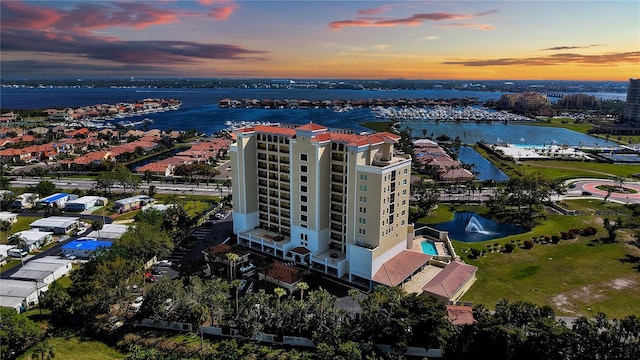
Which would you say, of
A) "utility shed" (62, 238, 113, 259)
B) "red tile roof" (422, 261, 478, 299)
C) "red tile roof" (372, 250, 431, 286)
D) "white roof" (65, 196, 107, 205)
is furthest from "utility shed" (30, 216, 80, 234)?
"red tile roof" (422, 261, 478, 299)

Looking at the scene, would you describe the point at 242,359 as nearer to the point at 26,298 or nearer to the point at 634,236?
the point at 26,298

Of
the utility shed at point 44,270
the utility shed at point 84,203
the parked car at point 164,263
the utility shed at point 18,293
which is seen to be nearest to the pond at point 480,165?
the parked car at point 164,263

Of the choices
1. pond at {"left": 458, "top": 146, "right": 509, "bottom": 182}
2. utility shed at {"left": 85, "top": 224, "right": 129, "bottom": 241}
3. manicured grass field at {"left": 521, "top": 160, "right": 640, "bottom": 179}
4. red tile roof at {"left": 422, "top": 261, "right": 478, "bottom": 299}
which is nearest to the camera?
Answer: red tile roof at {"left": 422, "top": 261, "right": 478, "bottom": 299}

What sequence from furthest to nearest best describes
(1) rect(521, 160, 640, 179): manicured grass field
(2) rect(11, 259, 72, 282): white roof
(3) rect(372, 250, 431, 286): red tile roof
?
(1) rect(521, 160, 640, 179): manicured grass field, (2) rect(11, 259, 72, 282): white roof, (3) rect(372, 250, 431, 286): red tile roof

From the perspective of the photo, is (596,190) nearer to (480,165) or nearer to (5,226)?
(480,165)

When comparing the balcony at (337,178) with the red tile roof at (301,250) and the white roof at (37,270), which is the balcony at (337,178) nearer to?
the red tile roof at (301,250)

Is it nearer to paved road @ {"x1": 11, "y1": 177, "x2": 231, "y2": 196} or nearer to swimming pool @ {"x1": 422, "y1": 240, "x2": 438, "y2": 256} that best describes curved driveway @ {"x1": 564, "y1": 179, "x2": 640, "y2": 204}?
swimming pool @ {"x1": 422, "y1": 240, "x2": 438, "y2": 256}

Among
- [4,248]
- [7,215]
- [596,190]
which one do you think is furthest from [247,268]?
[596,190]
